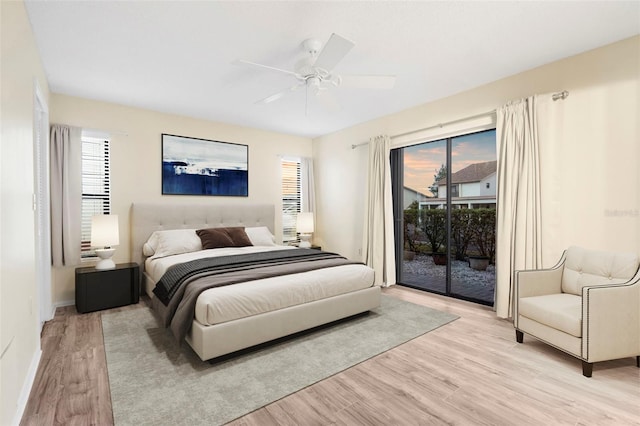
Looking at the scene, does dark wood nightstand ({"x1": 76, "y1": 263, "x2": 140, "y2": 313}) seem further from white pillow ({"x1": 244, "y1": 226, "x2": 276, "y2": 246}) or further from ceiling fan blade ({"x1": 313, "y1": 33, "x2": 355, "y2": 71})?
ceiling fan blade ({"x1": 313, "y1": 33, "x2": 355, "y2": 71})

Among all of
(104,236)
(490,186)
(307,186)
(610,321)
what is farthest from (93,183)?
(610,321)

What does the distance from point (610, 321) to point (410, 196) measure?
2.93m

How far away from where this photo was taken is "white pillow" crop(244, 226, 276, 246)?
487 centimetres

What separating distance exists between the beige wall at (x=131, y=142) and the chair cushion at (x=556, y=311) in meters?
4.26

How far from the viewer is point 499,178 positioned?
343cm

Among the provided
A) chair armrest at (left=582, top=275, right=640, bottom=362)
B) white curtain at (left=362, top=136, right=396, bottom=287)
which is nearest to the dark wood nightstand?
white curtain at (left=362, top=136, right=396, bottom=287)

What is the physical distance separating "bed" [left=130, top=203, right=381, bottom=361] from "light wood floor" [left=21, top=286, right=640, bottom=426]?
651 mm

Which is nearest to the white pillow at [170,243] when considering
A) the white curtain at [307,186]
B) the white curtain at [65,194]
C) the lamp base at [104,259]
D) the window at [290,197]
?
the lamp base at [104,259]

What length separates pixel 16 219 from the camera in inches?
72.8

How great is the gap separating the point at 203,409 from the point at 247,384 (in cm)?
34

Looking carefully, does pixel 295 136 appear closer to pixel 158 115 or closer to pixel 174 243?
pixel 158 115

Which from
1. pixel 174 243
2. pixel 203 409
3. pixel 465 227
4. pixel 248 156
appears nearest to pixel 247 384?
pixel 203 409

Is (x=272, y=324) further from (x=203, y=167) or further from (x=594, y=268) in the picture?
(x=203, y=167)

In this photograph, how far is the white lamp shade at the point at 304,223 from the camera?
18.2 ft
